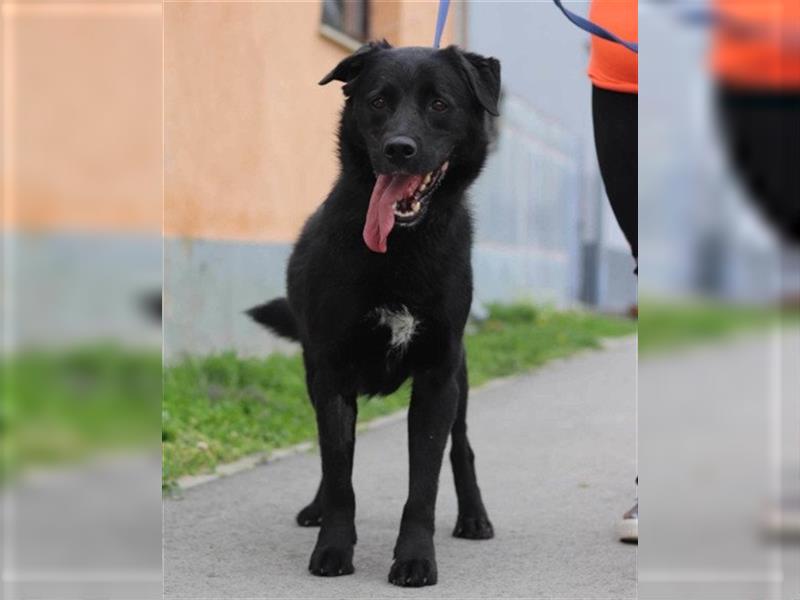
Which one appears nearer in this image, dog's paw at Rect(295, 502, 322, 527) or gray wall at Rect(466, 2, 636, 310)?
dog's paw at Rect(295, 502, 322, 527)

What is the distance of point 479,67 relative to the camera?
10.8 ft

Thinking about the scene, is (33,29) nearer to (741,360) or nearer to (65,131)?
(65,131)

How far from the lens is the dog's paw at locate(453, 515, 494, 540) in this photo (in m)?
3.70

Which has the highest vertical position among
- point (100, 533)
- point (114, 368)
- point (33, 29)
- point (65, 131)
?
point (33, 29)

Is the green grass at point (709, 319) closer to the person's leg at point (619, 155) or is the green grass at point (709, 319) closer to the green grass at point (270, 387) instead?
the person's leg at point (619, 155)

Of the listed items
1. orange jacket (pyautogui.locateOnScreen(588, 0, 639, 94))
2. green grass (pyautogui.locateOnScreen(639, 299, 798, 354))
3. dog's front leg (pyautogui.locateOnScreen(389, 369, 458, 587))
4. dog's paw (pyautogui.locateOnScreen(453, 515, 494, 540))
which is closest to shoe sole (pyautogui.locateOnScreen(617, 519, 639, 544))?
dog's paw (pyautogui.locateOnScreen(453, 515, 494, 540))

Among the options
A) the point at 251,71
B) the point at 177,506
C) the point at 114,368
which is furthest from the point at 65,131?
the point at 251,71

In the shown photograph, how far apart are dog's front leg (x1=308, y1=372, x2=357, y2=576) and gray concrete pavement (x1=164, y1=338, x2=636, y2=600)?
3.2 inches

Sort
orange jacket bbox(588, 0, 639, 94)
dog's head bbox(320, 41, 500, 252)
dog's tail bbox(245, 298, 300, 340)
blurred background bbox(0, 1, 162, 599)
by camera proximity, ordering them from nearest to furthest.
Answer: blurred background bbox(0, 1, 162, 599)
dog's head bbox(320, 41, 500, 252)
orange jacket bbox(588, 0, 639, 94)
dog's tail bbox(245, 298, 300, 340)

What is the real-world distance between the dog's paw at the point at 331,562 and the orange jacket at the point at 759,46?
2227 millimetres

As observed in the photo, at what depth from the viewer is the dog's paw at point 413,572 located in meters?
3.11

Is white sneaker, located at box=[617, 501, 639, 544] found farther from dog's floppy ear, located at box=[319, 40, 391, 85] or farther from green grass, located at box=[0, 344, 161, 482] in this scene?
green grass, located at box=[0, 344, 161, 482]

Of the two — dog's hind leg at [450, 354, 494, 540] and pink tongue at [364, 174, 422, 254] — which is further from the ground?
pink tongue at [364, 174, 422, 254]

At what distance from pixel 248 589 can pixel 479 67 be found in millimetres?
1617
